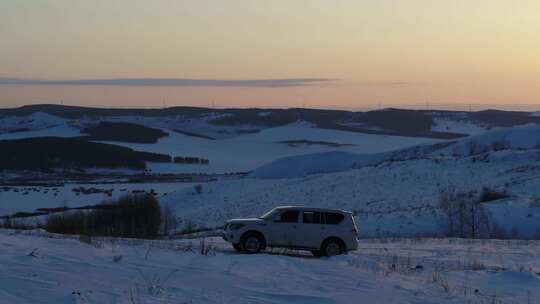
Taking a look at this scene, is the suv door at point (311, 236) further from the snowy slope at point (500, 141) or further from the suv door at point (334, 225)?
the snowy slope at point (500, 141)

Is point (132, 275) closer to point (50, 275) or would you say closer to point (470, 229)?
point (50, 275)

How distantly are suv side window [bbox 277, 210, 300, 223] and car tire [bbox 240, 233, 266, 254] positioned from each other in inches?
29.7

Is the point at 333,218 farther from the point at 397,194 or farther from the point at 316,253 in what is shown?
the point at 397,194

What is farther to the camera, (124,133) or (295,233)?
(124,133)

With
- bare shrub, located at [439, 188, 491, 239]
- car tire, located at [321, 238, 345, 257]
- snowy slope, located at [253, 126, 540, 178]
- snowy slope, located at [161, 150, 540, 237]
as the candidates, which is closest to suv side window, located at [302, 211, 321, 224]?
car tire, located at [321, 238, 345, 257]

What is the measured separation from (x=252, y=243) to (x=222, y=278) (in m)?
6.61

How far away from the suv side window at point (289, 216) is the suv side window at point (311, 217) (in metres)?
0.21

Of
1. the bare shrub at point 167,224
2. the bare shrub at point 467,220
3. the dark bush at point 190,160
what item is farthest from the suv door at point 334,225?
the dark bush at point 190,160

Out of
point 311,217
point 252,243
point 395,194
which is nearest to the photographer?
point 252,243

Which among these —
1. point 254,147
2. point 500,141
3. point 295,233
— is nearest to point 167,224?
point 295,233

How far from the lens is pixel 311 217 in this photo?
62.8 feet

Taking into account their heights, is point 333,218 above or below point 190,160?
below

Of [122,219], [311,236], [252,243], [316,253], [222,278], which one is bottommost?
[122,219]

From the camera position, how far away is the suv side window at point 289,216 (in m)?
19.1
